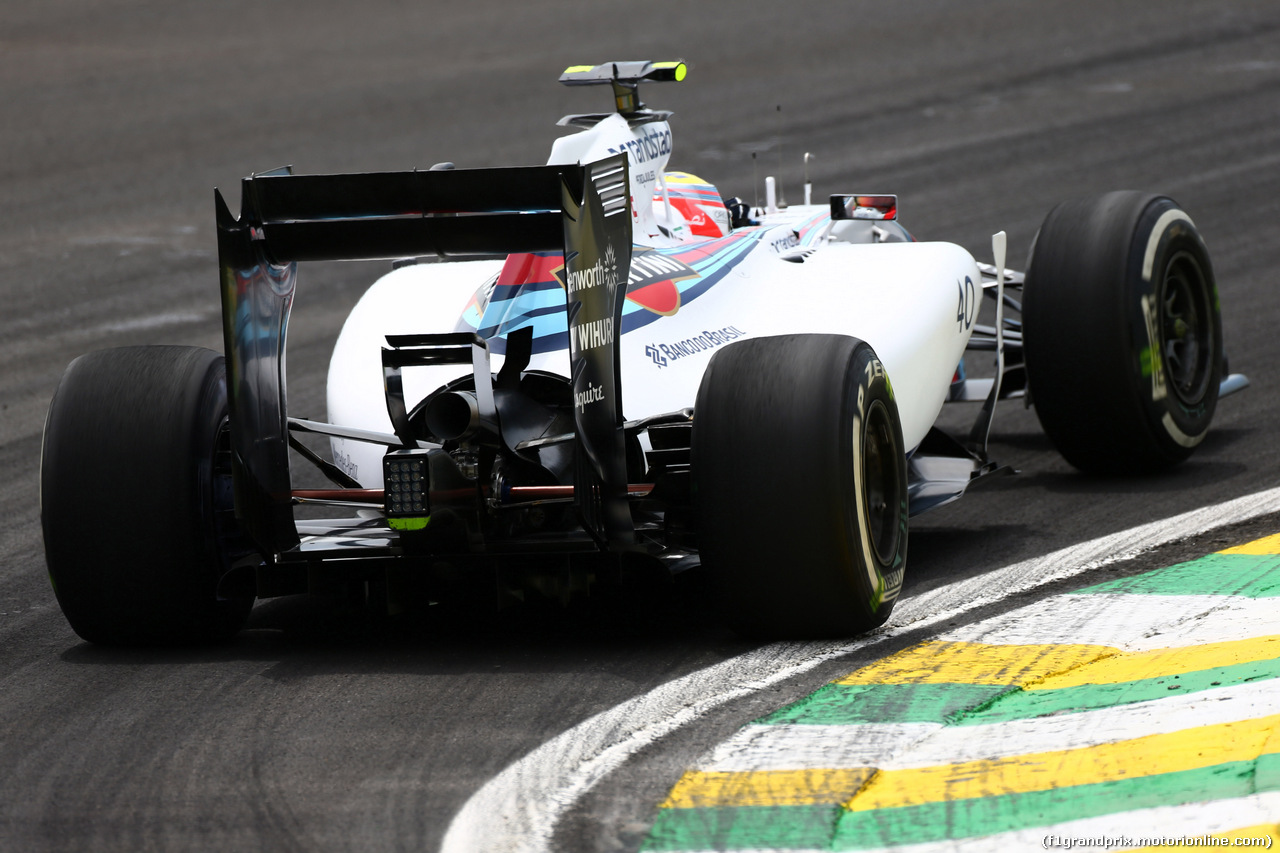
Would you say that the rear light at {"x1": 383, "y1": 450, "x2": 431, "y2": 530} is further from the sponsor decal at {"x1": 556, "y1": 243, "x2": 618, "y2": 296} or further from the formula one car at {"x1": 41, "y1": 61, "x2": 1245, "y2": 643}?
the sponsor decal at {"x1": 556, "y1": 243, "x2": 618, "y2": 296}

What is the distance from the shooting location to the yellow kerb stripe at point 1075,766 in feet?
13.6

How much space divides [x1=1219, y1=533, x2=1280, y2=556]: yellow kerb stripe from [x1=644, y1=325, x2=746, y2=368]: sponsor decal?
6.11ft

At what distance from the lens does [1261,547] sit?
20.6 feet

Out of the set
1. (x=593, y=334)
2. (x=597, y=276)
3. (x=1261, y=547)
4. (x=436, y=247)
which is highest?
(x=436, y=247)

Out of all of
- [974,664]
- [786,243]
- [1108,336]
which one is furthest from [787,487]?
[1108,336]

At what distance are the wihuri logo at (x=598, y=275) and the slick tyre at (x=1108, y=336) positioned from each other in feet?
8.53

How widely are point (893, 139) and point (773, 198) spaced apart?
9950mm

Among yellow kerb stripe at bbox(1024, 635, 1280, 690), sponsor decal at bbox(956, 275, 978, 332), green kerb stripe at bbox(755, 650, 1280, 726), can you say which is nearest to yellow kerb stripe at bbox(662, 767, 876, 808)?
green kerb stripe at bbox(755, 650, 1280, 726)

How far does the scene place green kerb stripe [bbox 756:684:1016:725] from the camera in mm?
4703

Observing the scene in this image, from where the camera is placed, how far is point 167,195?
17.0m

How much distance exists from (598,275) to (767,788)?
5.61ft

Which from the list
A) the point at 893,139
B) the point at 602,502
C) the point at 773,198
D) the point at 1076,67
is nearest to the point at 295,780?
the point at 602,502

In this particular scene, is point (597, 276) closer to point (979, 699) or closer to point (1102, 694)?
point (979, 699)
